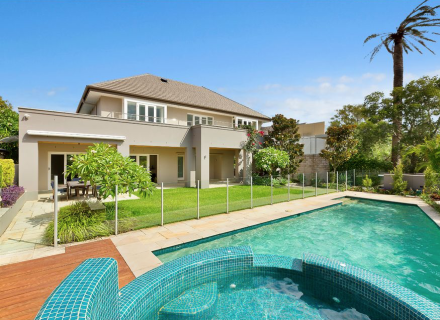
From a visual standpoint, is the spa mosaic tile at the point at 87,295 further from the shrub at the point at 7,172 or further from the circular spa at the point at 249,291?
the shrub at the point at 7,172

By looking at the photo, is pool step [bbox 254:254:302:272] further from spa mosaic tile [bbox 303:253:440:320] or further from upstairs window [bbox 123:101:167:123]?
upstairs window [bbox 123:101:167:123]

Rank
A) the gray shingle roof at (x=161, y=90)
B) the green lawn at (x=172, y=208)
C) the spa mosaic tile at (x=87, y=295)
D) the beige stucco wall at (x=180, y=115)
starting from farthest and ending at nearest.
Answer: the beige stucco wall at (x=180, y=115)
the gray shingle roof at (x=161, y=90)
the green lawn at (x=172, y=208)
the spa mosaic tile at (x=87, y=295)

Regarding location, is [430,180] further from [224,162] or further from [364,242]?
[224,162]

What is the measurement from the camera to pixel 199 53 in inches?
570

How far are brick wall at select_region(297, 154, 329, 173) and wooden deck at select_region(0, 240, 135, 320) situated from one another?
66.3 ft

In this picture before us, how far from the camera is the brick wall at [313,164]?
69.5ft

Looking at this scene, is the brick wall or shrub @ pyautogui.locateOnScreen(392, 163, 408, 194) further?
the brick wall

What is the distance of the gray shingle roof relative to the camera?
55.3 ft

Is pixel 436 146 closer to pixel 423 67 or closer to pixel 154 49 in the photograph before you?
pixel 423 67

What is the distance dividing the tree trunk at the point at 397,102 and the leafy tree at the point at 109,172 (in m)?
21.0

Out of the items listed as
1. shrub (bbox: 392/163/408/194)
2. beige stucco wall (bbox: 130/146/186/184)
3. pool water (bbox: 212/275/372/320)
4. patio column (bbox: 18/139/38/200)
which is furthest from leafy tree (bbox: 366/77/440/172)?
patio column (bbox: 18/139/38/200)

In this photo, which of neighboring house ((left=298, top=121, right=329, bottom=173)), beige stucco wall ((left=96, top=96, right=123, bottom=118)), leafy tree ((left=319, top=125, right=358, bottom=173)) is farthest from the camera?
neighboring house ((left=298, top=121, right=329, bottom=173))

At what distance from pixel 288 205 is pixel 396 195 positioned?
31.1 ft

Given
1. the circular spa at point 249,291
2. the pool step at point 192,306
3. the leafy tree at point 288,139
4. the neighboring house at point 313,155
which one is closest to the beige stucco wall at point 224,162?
the neighboring house at point 313,155
